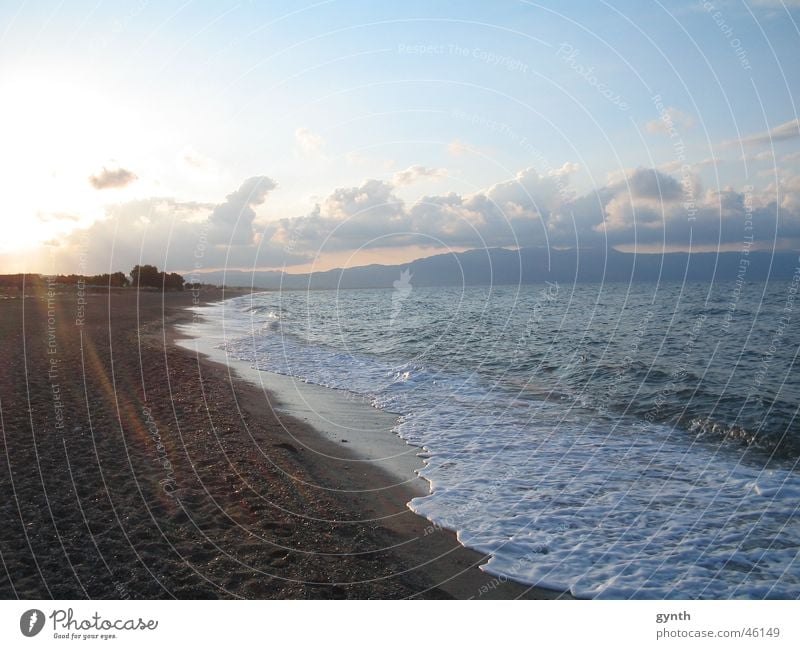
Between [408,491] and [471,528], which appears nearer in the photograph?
[471,528]

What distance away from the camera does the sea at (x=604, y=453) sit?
7738 millimetres

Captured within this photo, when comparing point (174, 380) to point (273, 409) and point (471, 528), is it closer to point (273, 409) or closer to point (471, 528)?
point (273, 409)

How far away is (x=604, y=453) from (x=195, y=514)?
30.5ft

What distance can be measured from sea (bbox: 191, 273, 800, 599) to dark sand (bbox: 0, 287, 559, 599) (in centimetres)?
109

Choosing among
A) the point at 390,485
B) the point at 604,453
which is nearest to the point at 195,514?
the point at 390,485

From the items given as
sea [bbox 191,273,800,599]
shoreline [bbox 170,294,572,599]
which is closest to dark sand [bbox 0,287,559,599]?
shoreline [bbox 170,294,572,599]

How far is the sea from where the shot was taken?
7.74 metres

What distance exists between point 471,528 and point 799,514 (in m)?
6.05

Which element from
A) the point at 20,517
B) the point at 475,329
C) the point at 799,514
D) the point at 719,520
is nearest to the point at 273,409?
the point at 20,517

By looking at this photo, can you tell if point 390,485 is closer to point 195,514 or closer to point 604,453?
point 195,514

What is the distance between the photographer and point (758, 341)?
35.2m

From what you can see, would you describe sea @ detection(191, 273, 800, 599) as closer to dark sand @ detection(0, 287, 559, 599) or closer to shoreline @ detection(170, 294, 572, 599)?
shoreline @ detection(170, 294, 572, 599)

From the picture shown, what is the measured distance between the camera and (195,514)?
8.10 metres
